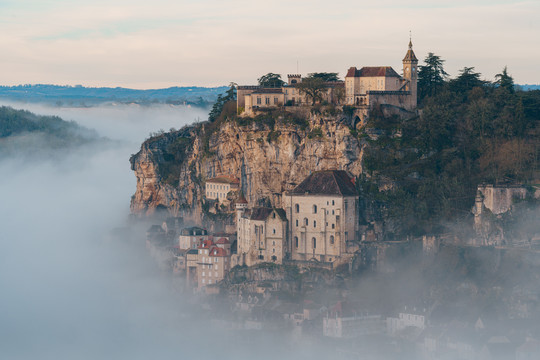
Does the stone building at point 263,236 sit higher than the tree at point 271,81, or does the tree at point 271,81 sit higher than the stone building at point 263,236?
the tree at point 271,81

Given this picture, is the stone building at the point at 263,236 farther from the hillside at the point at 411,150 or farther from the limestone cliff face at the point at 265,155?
the hillside at the point at 411,150

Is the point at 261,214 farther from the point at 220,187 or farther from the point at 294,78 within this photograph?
the point at 294,78

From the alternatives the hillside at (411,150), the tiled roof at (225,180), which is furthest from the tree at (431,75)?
the tiled roof at (225,180)

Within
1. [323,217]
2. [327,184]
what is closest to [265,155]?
[327,184]

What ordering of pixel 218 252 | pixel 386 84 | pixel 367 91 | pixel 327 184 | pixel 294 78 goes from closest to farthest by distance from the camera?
pixel 327 184 < pixel 367 91 < pixel 386 84 < pixel 218 252 < pixel 294 78

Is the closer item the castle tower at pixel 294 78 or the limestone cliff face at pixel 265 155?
the limestone cliff face at pixel 265 155

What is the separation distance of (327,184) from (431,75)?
1858 centimetres

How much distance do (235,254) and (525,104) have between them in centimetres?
2741

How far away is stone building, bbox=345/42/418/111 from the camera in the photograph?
9588cm

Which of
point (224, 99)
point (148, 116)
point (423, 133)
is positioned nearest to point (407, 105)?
point (423, 133)

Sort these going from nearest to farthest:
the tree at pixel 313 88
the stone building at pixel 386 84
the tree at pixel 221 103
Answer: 1. the stone building at pixel 386 84
2. the tree at pixel 313 88
3. the tree at pixel 221 103

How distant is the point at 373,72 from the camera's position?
9681 cm

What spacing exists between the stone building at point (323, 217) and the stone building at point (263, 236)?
77 cm

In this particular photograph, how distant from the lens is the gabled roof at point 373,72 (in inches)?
3784
